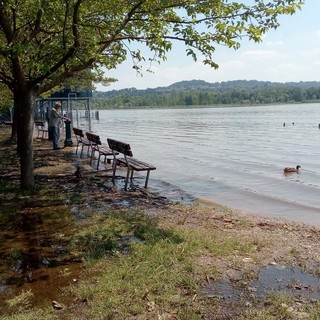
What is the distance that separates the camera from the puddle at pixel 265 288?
4.57m

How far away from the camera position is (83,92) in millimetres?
30328

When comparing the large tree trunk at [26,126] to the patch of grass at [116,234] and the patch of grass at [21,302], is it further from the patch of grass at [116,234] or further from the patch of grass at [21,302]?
the patch of grass at [21,302]

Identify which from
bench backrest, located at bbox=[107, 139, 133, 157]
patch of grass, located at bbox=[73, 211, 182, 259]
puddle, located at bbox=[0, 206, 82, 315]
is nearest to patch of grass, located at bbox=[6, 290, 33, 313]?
puddle, located at bbox=[0, 206, 82, 315]

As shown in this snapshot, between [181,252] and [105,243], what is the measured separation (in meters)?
1.21

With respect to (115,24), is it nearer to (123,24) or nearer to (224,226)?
(123,24)

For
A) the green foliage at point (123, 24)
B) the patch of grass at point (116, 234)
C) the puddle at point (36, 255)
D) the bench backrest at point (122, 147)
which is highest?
the green foliage at point (123, 24)

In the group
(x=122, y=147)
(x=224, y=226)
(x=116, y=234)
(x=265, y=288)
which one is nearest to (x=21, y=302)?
(x=116, y=234)

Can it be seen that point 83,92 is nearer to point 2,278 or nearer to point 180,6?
point 180,6

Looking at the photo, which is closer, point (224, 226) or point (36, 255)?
point (36, 255)

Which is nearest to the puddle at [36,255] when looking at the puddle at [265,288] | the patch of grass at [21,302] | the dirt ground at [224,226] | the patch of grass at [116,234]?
the patch of grass at [21,302]

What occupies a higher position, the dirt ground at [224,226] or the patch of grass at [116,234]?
the patch of grass at [116,234]

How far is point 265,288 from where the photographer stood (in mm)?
4852

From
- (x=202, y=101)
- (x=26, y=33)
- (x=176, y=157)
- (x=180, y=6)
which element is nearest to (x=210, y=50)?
(x=180, y=6)

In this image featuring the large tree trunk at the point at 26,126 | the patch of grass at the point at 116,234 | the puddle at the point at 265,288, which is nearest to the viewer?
the puddle at the point at 265,288
